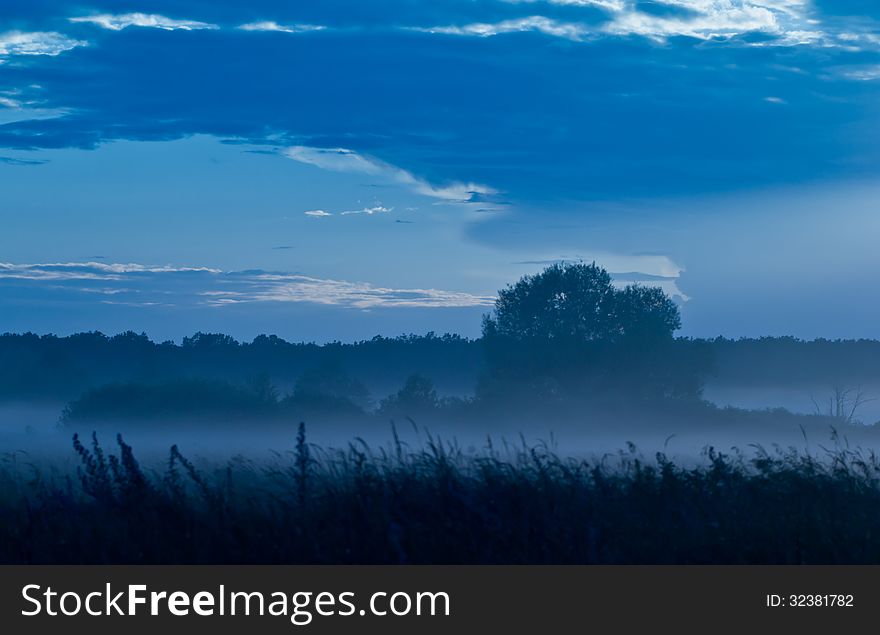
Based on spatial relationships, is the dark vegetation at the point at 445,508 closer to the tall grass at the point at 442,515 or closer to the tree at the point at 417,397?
the tall grass at the point at 442,515

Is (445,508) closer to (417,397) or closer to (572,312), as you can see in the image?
(572,312)

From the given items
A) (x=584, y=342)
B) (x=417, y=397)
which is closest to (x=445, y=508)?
(x=584, y=342)

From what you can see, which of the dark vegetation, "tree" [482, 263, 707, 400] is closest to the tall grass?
the dark vegetation

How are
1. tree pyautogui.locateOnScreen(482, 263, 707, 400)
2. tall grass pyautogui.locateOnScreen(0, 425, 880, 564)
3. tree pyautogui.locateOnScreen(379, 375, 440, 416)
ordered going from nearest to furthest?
1. tall grass pyautogui.locateOnScreen(0, 425, 880, 564)
2. tree pyautogui.locateOnScreen(482, 263, 707, 400)
3. tree pyautogui.locateOnScreen(379, 375, 440, 416)

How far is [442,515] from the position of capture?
8492 millimetres

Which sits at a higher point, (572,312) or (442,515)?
(572,312)

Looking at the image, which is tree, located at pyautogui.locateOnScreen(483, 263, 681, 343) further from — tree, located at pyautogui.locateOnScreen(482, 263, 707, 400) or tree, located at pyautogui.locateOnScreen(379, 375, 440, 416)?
tree, located at pyautogui.locateOnScreen(379, 375, 440, 416)

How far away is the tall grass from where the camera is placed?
797 centimetres

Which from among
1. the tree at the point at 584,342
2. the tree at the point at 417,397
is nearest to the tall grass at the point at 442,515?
the tree at the point at 584,342

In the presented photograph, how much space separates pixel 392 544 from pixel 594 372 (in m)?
55.9

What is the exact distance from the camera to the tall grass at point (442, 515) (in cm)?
797

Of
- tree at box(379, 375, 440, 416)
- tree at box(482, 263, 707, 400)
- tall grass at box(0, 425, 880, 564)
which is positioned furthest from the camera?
tree at box(379, 375, 440, 416)
